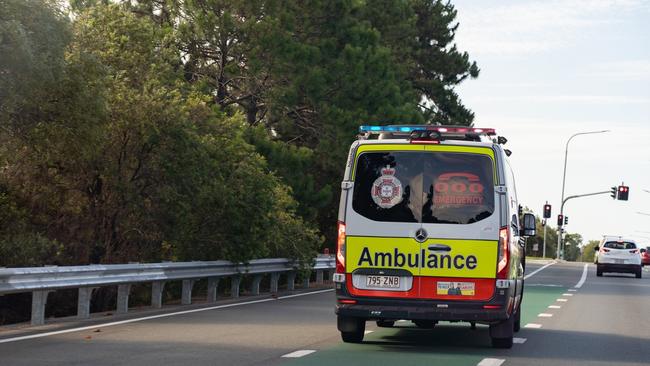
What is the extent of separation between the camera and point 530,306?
23.7 meters

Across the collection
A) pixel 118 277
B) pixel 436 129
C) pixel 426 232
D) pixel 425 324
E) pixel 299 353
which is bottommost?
pixel 299 353

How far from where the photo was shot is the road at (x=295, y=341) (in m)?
12.3

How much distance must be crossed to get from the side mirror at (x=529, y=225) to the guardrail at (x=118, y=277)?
5932 mm

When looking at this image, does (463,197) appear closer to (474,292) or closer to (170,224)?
(474,292)

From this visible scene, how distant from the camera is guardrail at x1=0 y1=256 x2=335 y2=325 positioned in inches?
602

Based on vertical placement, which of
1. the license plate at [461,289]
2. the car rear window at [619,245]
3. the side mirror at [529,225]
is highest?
the car rear window at [619,245]

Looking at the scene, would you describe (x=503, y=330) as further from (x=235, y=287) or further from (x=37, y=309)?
(x=235, y=287)

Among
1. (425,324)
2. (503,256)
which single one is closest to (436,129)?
(503,256)

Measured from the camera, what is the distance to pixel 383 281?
13.4m

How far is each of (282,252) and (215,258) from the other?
146 inches

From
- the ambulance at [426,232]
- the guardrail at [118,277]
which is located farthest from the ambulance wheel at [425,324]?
the guardrail at [118,277]

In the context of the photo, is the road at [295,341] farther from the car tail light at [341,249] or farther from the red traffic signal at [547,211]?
the red traffic signal at [547,211]

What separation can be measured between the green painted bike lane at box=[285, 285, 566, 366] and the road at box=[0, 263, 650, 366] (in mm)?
13

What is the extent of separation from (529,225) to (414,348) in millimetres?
2766
